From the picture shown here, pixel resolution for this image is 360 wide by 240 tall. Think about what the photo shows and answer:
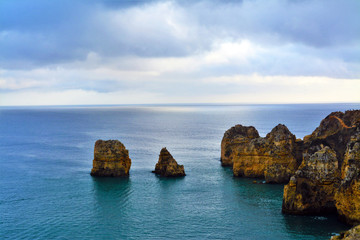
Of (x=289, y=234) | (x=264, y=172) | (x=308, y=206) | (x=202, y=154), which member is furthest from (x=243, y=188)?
(x=202, y=154)

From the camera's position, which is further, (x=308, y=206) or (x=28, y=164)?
(x=28, y=164)

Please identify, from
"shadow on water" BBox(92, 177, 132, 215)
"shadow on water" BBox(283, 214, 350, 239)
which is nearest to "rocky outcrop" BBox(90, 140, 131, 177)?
"shadow on water" BBox(92, 177, 132, 215)

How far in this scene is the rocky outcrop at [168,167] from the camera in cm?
7612

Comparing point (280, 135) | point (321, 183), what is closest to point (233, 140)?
point (280, 135)

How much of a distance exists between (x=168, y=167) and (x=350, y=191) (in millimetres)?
41091

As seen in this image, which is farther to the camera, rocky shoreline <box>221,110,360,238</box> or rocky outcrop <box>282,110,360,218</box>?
rocky outcrop <box>282,110,360,218</box>

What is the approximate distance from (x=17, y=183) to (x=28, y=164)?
23084 mm

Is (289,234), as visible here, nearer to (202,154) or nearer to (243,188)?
(243,188)

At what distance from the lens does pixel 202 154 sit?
111m

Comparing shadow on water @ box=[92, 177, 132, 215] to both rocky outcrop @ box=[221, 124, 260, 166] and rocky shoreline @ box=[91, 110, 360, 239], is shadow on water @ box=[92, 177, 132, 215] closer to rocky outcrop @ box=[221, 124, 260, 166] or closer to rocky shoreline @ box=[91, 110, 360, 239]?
rocky shoreline @ box=[91, 110, 360, 239]

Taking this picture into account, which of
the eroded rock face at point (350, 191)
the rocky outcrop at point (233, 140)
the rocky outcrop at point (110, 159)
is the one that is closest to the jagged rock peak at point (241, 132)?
the rocky outcrop at point (233, 140)

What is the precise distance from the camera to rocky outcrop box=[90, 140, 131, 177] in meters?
74.5

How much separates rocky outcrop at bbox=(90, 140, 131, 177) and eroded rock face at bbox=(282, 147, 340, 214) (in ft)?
125

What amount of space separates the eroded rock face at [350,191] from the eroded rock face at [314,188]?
3543 mm
